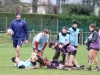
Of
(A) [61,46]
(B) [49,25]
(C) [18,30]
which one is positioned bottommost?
(B) [49,25]

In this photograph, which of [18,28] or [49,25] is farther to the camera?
[49,25]

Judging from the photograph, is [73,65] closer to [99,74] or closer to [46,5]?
[99,74]

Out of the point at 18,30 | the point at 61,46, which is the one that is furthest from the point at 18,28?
the point at 61,46

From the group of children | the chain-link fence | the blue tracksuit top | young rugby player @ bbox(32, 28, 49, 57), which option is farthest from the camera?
the chain-link fence

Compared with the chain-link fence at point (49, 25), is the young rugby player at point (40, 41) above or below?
above

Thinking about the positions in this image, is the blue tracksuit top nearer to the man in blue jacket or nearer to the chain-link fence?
the man in blue jacket

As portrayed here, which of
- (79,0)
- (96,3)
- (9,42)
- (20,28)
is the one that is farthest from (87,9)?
(20,28)

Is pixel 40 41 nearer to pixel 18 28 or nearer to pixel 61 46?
pixel 18 28

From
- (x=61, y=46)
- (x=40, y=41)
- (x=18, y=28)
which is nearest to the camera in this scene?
(x=61, y=46)

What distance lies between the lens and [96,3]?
218 feet

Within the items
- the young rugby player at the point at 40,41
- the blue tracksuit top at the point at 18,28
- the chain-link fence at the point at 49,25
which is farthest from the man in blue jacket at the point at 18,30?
the chain-link fence at the point at 49,25

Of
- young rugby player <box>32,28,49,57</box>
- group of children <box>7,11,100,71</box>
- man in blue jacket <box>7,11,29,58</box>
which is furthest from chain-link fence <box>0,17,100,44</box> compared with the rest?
young rugby player <box>32,28,49,57</box>

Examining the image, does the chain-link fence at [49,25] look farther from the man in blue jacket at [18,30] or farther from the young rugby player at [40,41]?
the young rugby player at [40,41]

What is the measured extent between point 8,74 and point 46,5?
51.6 m
